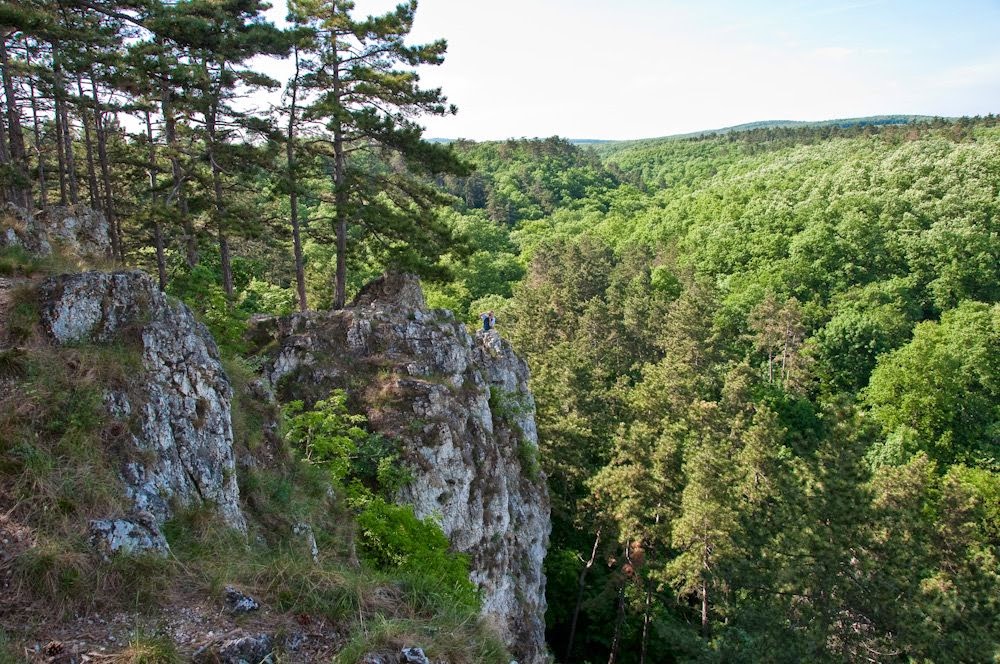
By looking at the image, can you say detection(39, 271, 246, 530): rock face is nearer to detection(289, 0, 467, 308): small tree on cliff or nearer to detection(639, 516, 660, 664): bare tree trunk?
detection(289, 0, 467, 308): small tree on cliff

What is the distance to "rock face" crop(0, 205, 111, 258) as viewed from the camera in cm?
1104

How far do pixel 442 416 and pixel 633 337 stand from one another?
32979 millimetres

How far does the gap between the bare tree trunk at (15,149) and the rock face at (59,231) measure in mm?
705

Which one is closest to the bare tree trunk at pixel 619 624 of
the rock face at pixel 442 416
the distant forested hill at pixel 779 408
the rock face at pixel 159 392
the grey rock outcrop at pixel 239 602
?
the distant forested hill at pixel 779 408

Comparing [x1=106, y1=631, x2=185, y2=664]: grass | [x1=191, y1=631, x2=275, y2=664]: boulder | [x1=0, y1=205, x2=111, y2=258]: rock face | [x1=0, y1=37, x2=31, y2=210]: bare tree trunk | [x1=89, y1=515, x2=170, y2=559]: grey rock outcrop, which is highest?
[x1=0, y1=37, x2=31, y2=210]: bare tree trunk

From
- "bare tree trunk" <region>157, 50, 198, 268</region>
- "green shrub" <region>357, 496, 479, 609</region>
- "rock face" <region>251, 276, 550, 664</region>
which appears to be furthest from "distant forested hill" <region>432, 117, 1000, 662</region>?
"bare tree trunk" <region>157, 50, 198, 268</region>

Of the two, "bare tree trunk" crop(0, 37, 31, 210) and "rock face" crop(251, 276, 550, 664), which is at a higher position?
"bare tree trunk" crop(0, 37, 31, 210)

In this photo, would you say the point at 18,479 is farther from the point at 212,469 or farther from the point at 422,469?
the point at 422,469

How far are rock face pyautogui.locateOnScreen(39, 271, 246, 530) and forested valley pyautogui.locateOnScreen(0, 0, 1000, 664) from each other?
8.52 ft

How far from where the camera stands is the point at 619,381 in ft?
126

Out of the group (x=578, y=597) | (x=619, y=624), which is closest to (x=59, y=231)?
(x=619, y=624)

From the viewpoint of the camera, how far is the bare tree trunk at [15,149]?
14016 millimetres

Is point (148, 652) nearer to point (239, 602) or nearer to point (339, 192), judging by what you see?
point (239, 602)

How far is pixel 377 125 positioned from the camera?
18359 millimetres
